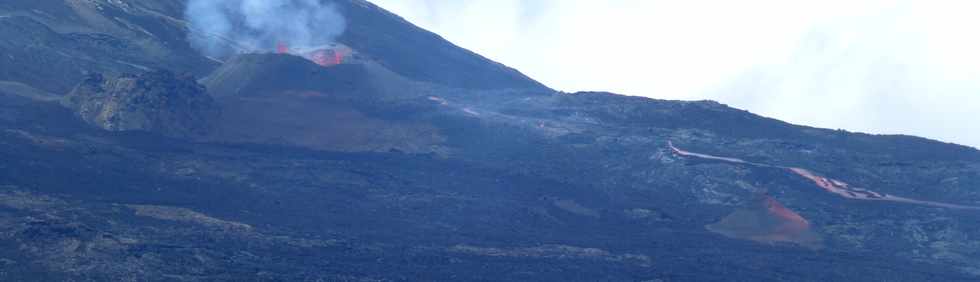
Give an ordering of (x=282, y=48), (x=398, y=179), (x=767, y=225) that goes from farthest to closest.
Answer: (x=282, y=48), (x=398, y=179), (x=767, y=225)

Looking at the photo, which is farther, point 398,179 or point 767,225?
point 398,179

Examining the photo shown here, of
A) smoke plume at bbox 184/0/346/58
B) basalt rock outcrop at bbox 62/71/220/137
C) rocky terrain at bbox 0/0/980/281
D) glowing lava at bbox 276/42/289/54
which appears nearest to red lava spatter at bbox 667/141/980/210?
rocky terrain at bbox 0/0/980/281

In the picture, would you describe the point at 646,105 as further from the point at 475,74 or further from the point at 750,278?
the point at 750,278

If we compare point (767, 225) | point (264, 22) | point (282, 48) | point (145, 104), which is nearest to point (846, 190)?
point (767, 225)

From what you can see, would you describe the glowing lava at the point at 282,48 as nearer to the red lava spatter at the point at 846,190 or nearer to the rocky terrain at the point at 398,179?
the rocky terrain at the point at 398,179

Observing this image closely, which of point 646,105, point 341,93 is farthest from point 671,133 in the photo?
point 341,93

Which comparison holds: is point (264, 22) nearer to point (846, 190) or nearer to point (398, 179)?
point (398, 179)
